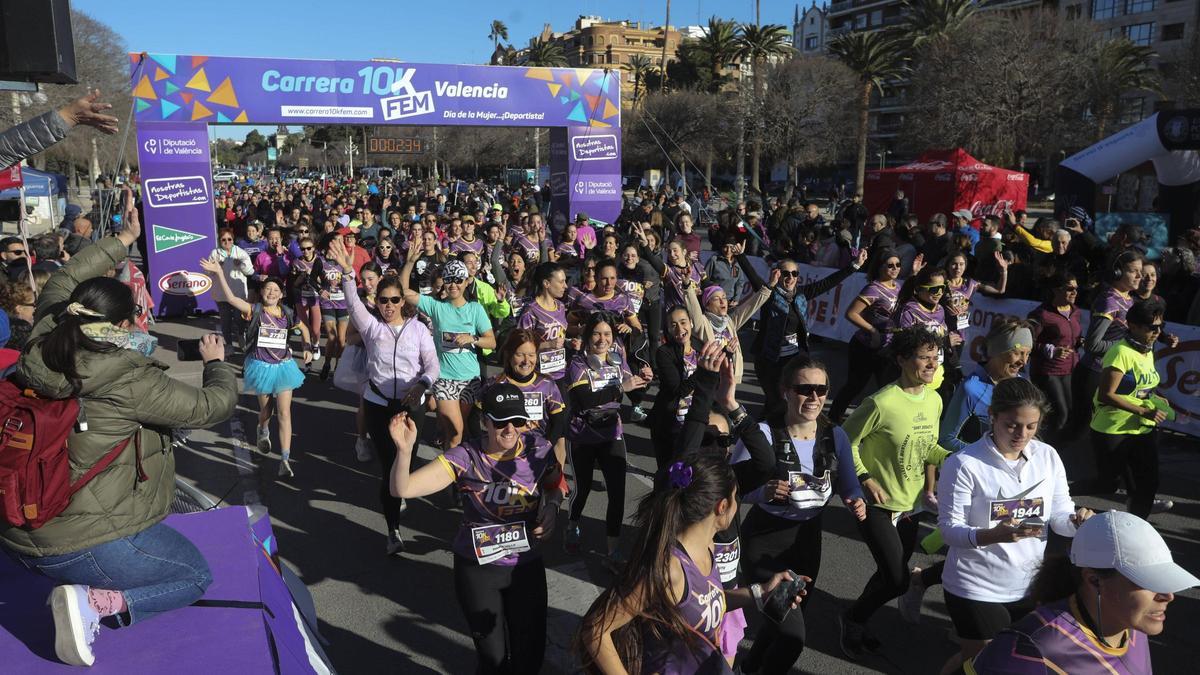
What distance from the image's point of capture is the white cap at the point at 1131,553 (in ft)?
7.43

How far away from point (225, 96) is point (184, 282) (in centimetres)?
354

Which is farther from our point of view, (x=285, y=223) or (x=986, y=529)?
(x=285, y=223)

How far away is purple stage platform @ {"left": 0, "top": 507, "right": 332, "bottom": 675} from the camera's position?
294cm

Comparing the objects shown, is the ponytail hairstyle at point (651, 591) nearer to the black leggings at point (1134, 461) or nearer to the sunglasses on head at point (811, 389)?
the sunglasses on head at point (811, 389)

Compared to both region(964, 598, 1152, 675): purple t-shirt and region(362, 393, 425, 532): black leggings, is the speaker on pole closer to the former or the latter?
region(362, 393, 425, 532): black leggings

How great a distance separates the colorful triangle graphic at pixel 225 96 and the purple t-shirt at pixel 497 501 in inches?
512

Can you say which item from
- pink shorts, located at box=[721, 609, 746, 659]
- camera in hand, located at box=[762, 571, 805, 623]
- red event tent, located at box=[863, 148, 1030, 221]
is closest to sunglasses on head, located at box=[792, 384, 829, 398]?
camera in hand, located at box=[762, 571, 805, 623]

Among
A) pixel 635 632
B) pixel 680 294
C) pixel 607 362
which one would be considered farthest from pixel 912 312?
pixel 635 632

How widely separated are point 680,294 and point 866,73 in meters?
41.5

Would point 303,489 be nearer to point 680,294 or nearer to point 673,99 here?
point 680,294

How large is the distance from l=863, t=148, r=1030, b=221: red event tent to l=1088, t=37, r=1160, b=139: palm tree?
19664 mm

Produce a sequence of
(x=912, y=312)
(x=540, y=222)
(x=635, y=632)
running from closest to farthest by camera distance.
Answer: (x=635, y=632) < (x=912, y=312) < (x=540, y=222)

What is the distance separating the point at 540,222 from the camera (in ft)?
45.0

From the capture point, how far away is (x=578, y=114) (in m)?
17.5
